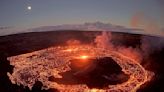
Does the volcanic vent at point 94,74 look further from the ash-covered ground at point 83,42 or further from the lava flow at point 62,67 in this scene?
the lava flow at point 62,67

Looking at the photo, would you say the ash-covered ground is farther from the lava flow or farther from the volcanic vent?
the lava flow

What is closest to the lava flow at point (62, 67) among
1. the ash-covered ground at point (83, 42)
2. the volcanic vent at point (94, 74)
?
the volcanic vent at point (94, 74)

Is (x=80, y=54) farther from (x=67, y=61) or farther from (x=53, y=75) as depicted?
(x=53, y=75)

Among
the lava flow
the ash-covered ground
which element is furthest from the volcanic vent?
the lava flow

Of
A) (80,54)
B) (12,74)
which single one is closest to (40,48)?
(80,54)

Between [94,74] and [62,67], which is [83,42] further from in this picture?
[94,74]

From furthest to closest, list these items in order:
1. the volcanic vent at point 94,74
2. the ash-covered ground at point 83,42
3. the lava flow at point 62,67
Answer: the volcanic vent at point 94,74, the ash-covered ground at point 83,42, the lava flow at point 62,67
